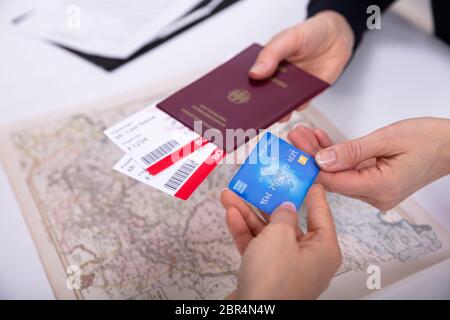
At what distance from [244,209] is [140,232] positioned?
203 mm

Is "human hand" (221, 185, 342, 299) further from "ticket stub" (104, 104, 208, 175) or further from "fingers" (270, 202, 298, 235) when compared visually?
"ticket stub" (104, 104, 208, 175)

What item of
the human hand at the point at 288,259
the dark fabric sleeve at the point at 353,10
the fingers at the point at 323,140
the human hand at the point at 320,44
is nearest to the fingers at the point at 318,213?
the human hand at the point at 288,259

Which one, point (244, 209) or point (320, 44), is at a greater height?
point (320, 44)


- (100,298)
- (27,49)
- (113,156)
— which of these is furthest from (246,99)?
(27,49)

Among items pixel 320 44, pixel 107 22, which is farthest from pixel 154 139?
pixel 107 22

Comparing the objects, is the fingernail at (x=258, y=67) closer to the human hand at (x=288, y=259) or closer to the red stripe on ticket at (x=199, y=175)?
the red stripe on ticket at (x=199, y=175)

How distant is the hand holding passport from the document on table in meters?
0.38

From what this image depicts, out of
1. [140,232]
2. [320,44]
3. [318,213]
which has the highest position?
[320,44]

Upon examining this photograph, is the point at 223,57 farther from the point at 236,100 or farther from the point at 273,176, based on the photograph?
the point at 273,176

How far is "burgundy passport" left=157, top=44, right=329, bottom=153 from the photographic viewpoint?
72 cm

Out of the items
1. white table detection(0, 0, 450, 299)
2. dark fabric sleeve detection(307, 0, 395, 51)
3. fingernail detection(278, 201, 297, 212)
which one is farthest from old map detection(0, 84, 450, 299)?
dark fabric sleeve detection(307, 0, 395, 51)

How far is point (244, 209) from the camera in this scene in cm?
67

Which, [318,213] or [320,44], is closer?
[318,213]

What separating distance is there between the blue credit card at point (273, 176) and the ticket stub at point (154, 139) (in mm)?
101
